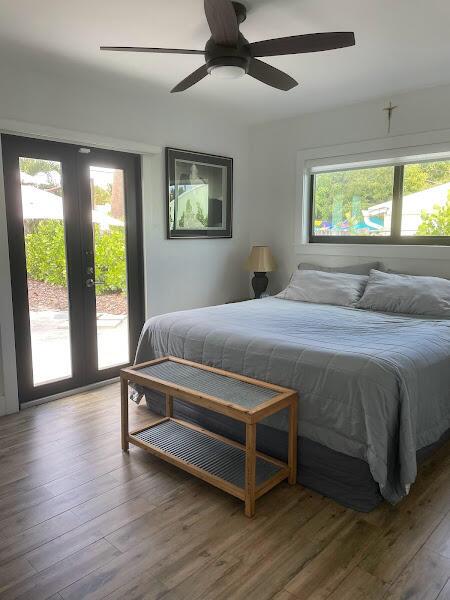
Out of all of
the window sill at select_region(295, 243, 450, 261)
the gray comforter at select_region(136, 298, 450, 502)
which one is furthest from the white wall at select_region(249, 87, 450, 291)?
the gray comforter at select_region(136, 298, 450, 502)

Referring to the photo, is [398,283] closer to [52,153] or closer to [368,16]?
[368,16]

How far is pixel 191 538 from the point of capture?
192 cm

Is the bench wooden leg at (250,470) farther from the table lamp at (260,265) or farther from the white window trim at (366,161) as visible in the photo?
the table lamp at (260,265)

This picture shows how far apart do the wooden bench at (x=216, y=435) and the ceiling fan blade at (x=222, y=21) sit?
1.77 meters

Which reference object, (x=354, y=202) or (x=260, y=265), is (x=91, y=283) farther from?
(x=354, y=202)

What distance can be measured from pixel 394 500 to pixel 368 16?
253cm

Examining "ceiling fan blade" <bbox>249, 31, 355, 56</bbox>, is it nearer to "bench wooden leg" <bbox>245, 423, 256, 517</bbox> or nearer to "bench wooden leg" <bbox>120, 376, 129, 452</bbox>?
"bench wooden leg" <bbox>245, 423, 256, 517</bbox>

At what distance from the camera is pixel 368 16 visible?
8.02ft

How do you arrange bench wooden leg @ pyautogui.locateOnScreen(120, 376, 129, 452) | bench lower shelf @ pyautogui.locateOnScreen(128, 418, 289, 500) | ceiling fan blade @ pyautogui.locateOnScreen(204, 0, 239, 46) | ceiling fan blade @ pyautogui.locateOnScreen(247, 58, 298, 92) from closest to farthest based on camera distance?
ceiling fan blade @ pyautogui.locateOnScreen(204, 0, 239, 46) → bench lower shelf @ pyautogui.locateOnScreen(128, 418, 289, 500) → ceiling fan blade @ pyautogui.locateOnScreen(247, 58, 298, 92) → bench wooden leg @ pyautogui.locateOnScreen(120, 376, 129, 452)

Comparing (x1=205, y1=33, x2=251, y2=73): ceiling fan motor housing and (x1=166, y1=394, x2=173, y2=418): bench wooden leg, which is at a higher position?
(x1=205, y1=33, x2=251, y2=73): ceiling fan motor housing

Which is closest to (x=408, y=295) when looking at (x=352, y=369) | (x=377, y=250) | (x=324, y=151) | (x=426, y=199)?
(x=377, y=250)

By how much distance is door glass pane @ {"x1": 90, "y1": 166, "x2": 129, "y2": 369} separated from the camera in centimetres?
369

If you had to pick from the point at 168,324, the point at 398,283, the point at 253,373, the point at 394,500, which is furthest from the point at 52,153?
the point at 394,500

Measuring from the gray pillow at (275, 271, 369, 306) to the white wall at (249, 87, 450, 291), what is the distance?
0.41m
